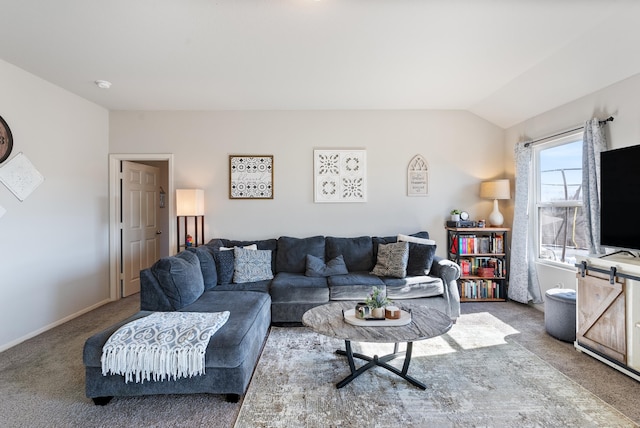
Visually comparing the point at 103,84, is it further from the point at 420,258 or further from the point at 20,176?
the point at 420,258

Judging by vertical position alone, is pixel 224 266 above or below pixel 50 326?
above

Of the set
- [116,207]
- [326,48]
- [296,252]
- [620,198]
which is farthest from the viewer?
[116,207]

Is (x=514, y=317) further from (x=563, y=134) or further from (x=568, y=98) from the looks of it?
(x=568, y=98)

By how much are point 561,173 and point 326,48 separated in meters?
3.03

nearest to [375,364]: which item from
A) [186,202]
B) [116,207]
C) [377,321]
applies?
[377,321]

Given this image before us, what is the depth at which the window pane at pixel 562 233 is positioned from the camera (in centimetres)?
332

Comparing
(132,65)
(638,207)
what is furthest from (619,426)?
(132,65)

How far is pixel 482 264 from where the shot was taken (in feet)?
13.5

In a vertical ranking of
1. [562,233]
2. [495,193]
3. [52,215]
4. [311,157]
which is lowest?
[562,233]

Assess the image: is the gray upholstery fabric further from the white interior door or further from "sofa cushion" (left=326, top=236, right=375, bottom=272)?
the white interior door

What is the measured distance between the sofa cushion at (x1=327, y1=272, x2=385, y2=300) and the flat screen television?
2034 mm

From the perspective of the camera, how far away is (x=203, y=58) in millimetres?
2818

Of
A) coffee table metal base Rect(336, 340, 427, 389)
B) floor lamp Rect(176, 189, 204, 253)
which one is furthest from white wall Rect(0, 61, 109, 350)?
coffee table metal base Rect(336, 340, 427, 389)

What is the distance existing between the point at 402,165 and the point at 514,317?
7.53 ft
